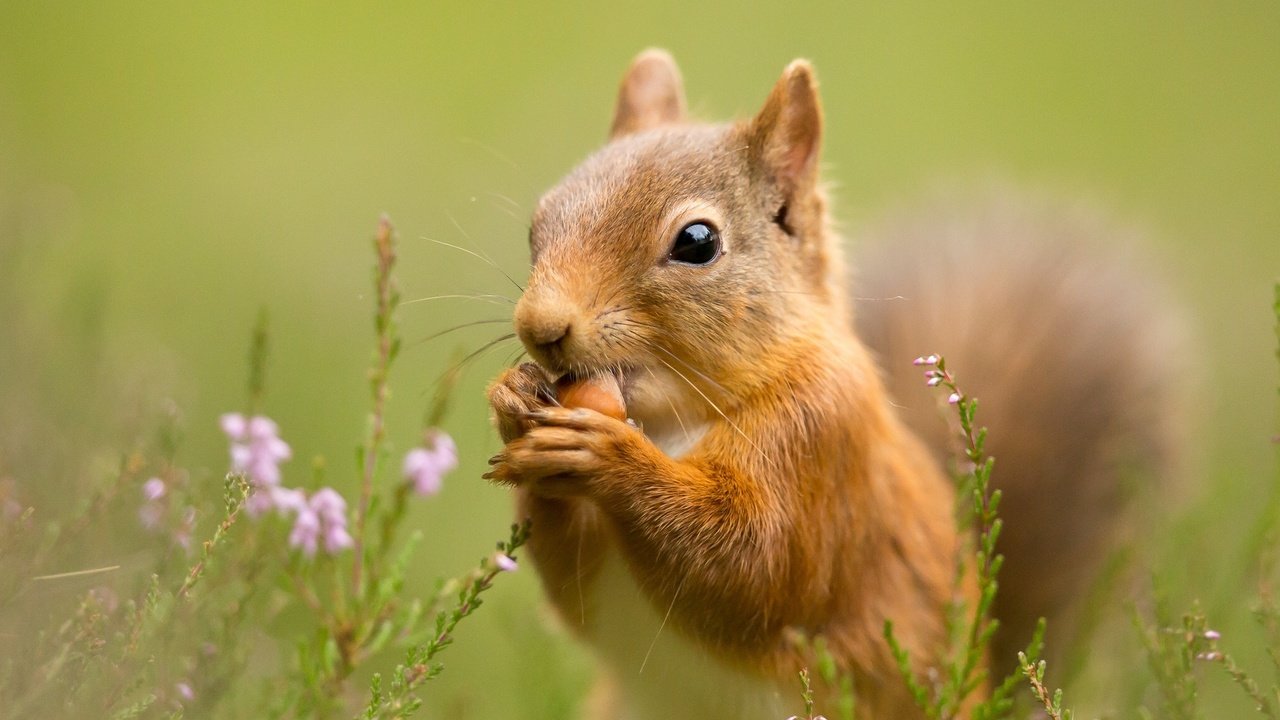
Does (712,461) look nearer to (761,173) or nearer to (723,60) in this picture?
(761,173)

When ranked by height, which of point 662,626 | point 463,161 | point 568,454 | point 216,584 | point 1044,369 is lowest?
point 216,584

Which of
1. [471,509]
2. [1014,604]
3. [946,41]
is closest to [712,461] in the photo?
[1014,604]

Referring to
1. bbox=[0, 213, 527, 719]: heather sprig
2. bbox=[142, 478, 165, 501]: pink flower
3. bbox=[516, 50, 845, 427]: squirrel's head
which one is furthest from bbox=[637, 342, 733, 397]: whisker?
bbox=[142, 478, 165, 501]: pink flower

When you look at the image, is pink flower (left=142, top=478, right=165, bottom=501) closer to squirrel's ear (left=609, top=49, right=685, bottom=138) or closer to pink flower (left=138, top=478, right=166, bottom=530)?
pink flower (left=138, top=478, right=166, bottom=530)

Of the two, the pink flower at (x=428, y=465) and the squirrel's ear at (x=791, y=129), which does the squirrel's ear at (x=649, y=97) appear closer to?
the squirrel's ear at (x=791, y=129)

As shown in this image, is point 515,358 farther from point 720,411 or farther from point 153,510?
point 153,510

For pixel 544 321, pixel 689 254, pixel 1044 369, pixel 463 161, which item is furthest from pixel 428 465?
pixel 463 161

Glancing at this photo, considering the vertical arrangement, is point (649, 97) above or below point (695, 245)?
above
